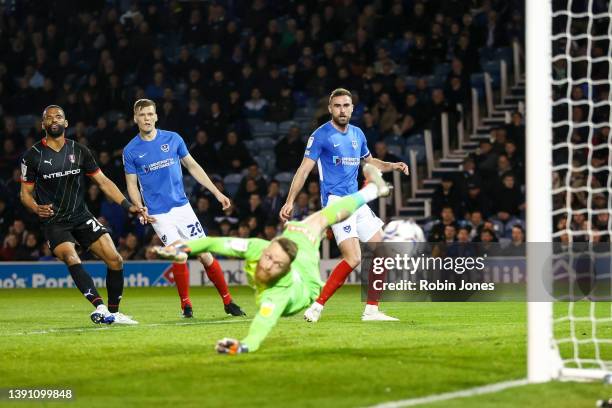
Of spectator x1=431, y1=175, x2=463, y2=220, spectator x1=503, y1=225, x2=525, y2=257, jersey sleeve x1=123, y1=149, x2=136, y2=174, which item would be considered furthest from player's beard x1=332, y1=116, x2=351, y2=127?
spectator x1=431, y1=175, x2=463, y2=220

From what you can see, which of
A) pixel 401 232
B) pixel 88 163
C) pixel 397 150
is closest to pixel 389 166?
pixel 88 163

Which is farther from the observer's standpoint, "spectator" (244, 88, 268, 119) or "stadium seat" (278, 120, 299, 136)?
"spectator" (244, 88, 268, 119)

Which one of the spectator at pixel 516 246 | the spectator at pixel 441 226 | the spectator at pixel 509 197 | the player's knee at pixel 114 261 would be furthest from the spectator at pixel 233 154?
the player's knee at pixel 114 261

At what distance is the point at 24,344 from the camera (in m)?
9.17

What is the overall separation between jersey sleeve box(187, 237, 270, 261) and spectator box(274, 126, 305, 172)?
1252 centimetres

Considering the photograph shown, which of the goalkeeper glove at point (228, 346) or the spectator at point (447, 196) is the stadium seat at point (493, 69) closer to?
the spectator at point (447, 196)

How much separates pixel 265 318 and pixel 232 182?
13.6 metres

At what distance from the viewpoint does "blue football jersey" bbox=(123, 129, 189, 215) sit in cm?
1162

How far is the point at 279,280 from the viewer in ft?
25.6

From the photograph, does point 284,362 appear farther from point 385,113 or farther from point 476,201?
point 385,113

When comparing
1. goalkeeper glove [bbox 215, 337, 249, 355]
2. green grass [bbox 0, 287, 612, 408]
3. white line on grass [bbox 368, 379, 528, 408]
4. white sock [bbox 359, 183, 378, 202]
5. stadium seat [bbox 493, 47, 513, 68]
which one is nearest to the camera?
white line on grass [bbox 368, 379, 528, 408]

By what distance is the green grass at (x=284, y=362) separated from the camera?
20.8 feet

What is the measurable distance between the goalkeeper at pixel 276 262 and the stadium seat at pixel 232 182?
1233 cm

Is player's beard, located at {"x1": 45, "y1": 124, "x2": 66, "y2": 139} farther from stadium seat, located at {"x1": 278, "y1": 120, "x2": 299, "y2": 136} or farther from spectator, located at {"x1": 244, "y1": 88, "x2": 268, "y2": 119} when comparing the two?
spectator, located at {"x1": 244, "y1": 88, "x2": 268, "y2": 119}
